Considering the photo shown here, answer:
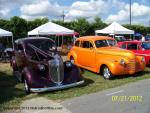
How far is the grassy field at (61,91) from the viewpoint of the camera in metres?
9.27

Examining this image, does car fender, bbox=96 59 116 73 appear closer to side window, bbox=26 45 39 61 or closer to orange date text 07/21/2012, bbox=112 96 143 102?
side window, bbox=26 45 39 61

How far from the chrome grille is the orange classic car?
2.78 metres

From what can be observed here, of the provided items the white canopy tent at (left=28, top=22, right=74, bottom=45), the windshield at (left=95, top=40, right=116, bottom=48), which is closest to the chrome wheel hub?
the windshield at (left=95, top=40, right=116, bottom=48)

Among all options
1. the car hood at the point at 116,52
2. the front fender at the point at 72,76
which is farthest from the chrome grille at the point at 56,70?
the car hood at the point at 116,52

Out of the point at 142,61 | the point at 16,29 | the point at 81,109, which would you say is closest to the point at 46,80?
the point at 81,109

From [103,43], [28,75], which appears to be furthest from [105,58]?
[28,75]

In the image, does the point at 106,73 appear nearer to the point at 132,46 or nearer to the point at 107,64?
the point at 107,64

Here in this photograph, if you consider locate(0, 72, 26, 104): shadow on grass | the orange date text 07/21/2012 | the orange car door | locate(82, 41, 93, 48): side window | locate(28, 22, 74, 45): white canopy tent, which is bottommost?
locate(0, 72, 26, 104): shadow on grass

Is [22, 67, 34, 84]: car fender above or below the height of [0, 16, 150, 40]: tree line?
below

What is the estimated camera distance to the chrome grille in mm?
10195

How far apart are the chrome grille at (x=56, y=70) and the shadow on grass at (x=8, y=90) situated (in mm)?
1151

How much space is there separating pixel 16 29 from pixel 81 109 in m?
21.8

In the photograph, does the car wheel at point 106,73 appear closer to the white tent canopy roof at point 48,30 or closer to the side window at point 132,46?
the side window at point 132,46

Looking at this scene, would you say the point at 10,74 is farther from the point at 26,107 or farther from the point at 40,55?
the point at 26,107
